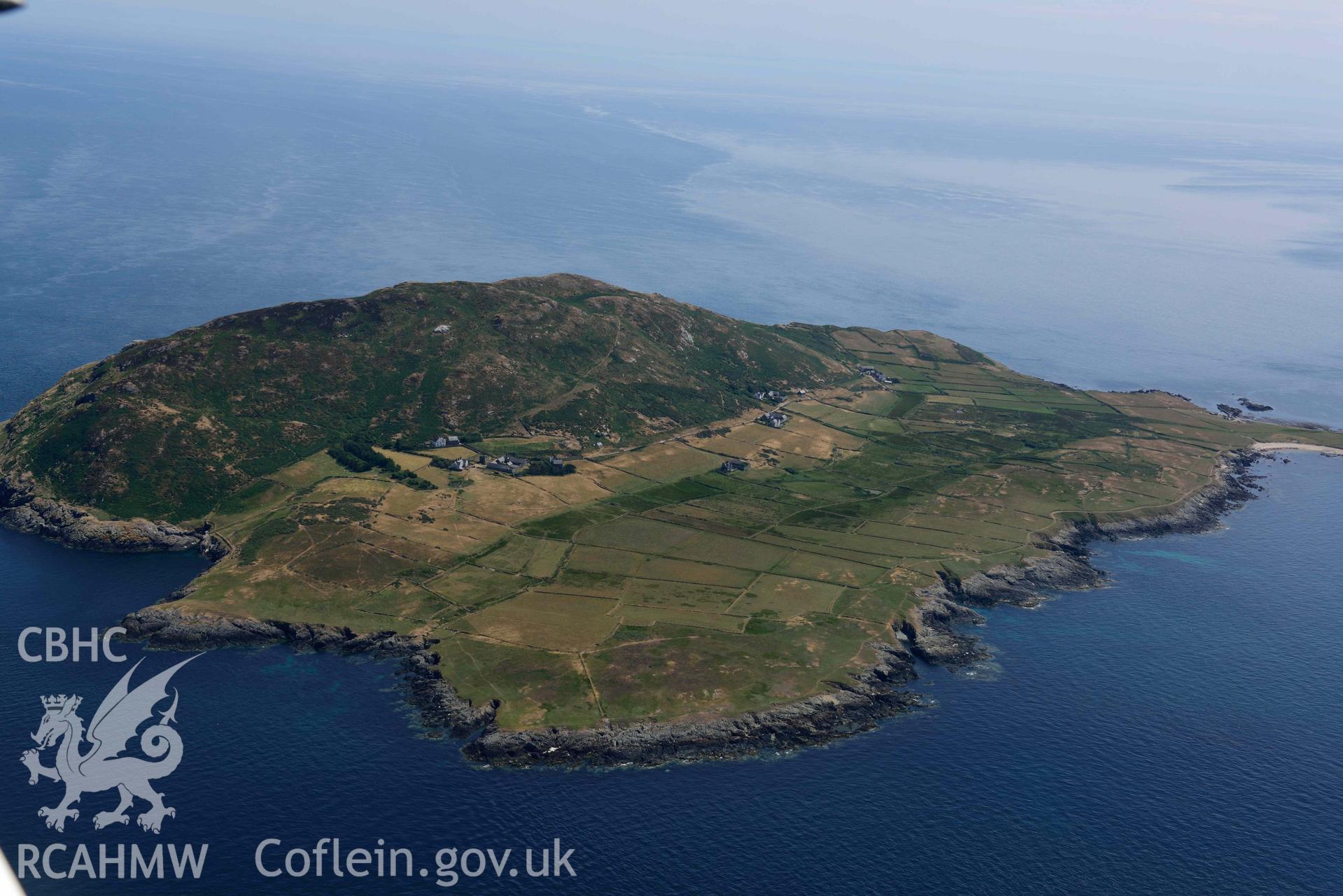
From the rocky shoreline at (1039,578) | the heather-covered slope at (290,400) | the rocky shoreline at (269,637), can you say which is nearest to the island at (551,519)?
the rocky shoreline at (269,637)

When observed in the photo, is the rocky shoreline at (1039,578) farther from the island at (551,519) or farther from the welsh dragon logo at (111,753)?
the welsh dragon logo at (111,753)

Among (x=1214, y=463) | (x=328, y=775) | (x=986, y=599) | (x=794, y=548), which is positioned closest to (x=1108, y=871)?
(x=986, y=599)

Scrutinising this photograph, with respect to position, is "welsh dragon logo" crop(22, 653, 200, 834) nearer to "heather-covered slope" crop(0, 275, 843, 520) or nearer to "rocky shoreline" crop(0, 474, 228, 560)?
"rocky shoreline" crop(0, 474, 228, 560)

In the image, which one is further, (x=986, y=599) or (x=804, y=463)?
(x=804, y=463)

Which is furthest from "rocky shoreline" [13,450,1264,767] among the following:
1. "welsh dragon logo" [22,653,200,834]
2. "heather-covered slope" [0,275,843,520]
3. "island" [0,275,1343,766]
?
"welsh dragon logo" [22,653,200,834]

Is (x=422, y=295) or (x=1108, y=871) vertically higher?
(x=422, y=295)

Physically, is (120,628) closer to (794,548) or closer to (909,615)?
(794,548)

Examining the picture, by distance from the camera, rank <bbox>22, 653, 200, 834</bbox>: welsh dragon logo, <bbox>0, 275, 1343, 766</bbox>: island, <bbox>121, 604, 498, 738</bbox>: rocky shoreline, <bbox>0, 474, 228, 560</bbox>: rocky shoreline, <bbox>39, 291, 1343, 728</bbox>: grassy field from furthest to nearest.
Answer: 1. <bbox>0, 474, 228, 560</bbox>: rocky shoreline
2. <bbox>39, 291, 1343, 728</bbox>: grassy field
3. <bbox>121, 604, 498, 738</bbox>: rocky shoreline
4. <bbox>0, 275, 1343, 766</bbox>: island
5. <bbox>22, 653, 200, 834</bbox>: welsh dragon logo
